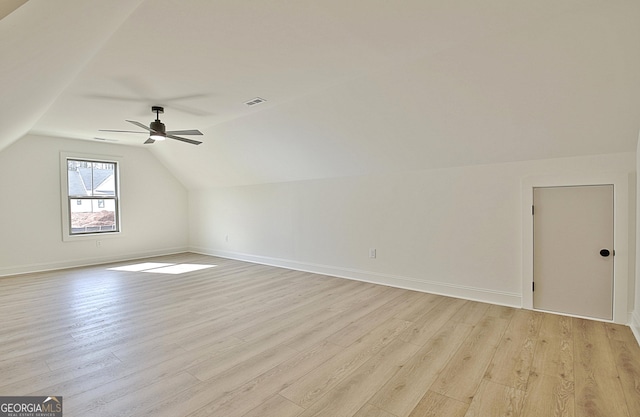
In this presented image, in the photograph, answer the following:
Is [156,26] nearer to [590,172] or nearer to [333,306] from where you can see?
[333,306]

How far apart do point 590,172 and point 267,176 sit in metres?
4.78

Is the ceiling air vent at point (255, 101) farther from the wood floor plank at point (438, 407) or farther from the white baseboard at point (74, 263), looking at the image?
the white baseboard at point (74, 263)

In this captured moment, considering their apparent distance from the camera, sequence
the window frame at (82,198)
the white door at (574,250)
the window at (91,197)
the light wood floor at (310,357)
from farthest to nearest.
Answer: the window at (91,197), the window frame at (82,198), the white door at (574,250), the light wood floor at (310,357)

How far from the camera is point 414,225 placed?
4.34m

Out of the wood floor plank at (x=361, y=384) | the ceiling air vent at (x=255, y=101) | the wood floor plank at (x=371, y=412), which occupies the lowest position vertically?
the wood floor plank at (x=371, y=412)

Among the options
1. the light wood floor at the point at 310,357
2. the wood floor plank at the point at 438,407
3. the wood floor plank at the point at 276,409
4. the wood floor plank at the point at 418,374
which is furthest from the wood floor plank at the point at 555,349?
the wood floor plank at the point at 276,409

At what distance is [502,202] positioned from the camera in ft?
12.0

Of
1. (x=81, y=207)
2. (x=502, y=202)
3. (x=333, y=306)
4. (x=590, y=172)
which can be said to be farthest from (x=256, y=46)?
(x=81, y=207)

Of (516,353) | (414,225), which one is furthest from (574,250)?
(414,225)

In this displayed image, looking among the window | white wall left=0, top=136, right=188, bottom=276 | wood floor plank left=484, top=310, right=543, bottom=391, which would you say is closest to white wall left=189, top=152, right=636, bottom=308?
wood floor plank left=484, top=310, right=543, bottom=391

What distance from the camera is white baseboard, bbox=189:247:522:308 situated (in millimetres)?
3684

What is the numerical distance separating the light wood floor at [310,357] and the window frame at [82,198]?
2.17m

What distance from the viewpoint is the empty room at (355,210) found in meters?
2.02

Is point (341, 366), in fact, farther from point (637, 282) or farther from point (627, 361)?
point (637, 282)
